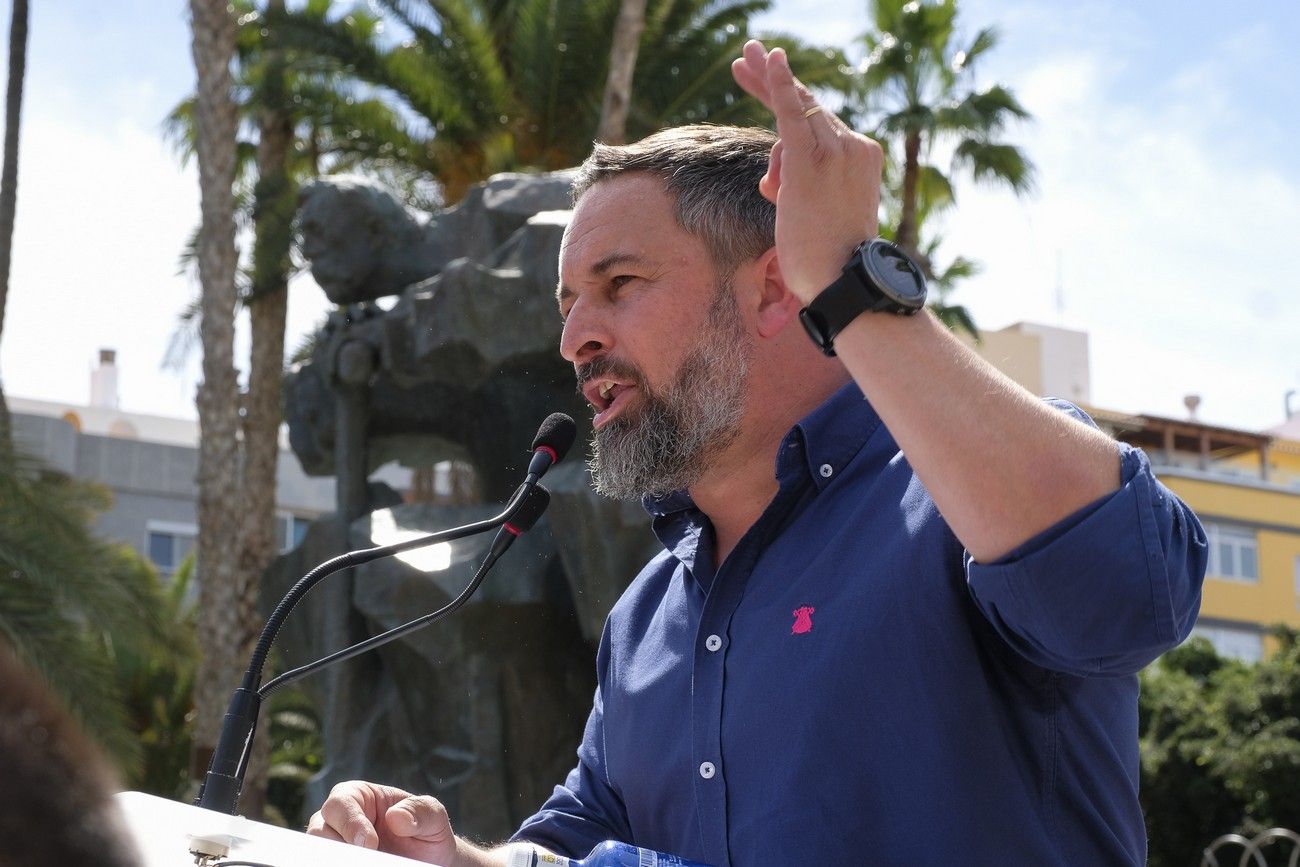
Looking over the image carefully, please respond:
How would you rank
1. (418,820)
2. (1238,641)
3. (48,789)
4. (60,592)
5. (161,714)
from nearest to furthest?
(48,789) → (418,820) → (60,592) → (161,714) → (1238,641)

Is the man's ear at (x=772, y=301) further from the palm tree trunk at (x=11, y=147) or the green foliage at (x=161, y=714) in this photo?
the green foliage at (x=161, y=714)

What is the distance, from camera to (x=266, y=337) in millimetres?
14055

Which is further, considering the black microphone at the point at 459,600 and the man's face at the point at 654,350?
the man's face at the point at 654,350

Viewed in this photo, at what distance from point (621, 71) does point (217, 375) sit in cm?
401

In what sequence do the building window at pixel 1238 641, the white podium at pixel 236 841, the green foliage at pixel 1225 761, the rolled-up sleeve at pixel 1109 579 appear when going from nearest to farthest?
the white podium at pixel 236 841, the rolled-up sleeve at pixel 1109 579, the green foliage at pixel 1225 761, the building window at pixel 1238 641

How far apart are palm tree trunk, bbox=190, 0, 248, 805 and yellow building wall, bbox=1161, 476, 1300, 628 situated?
28.8m

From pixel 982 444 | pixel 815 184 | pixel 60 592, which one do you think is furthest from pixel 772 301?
pixel 60 592

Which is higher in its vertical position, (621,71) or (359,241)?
(621,71)

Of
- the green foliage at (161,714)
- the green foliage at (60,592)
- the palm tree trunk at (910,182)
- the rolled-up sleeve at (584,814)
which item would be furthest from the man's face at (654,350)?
the green foliage at (161,714)

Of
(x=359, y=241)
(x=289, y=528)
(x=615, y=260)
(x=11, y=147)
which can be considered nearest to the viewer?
(x=615, y=260)

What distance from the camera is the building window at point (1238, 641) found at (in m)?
37.1

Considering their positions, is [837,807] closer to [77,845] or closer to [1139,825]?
[1139,825]

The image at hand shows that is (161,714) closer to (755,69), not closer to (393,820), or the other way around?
(393,820)

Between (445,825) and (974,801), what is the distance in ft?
2.54
